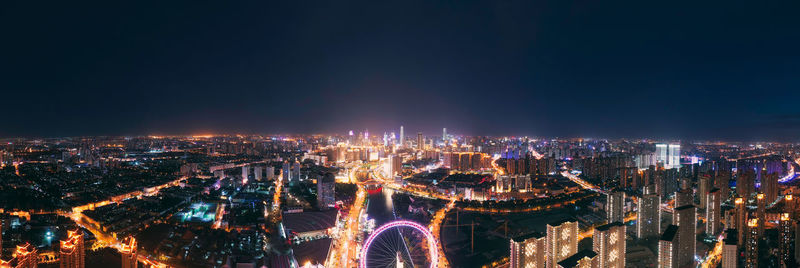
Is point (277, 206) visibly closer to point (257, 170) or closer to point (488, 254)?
point (257, 170)

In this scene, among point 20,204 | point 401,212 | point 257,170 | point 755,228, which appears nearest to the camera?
point 755,228

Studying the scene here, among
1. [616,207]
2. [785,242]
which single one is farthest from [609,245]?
[616,207]

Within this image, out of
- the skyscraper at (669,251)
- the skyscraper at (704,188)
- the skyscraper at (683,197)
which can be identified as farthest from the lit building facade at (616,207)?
the skyscraper at (669,251)

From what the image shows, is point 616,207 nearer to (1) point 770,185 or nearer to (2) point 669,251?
(2) point 669,251

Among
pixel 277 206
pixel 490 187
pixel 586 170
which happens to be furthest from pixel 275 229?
pixel 586 170

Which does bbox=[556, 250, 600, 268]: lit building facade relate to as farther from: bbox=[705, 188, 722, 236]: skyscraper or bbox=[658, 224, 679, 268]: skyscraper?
bbox=[705, 188, 722, 236]: skyscraper

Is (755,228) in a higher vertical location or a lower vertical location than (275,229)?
higher

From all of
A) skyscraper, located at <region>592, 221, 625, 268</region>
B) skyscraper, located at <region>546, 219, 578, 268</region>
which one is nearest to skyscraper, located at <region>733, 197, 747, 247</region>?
skyscraper, located at <region>592, 221, 625, 268</region>
